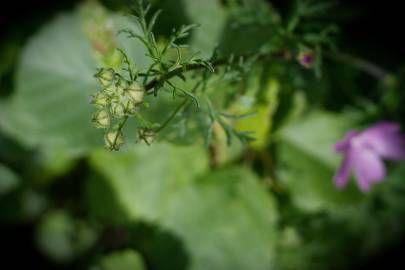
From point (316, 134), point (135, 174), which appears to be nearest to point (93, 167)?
point (135, 174)

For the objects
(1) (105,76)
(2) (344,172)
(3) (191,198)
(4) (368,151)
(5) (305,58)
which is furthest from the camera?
(3) (191,198)

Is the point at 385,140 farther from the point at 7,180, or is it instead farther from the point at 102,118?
the point at 7,180

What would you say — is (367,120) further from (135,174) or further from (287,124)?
(135,174)

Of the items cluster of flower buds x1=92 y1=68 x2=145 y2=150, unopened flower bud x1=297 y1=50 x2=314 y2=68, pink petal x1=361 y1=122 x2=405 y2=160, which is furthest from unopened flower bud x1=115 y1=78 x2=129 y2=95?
pink petal x1=361 y1=122 x2=405 y2=160

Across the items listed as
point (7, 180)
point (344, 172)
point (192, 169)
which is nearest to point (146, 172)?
point (192, 169)

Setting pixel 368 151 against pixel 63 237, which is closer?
pixel 368 151

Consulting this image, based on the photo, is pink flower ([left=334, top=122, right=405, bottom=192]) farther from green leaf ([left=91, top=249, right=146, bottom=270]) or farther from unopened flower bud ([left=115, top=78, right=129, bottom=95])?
unopened flower bud ([left=115, top=78, right=129, bottom=95])
